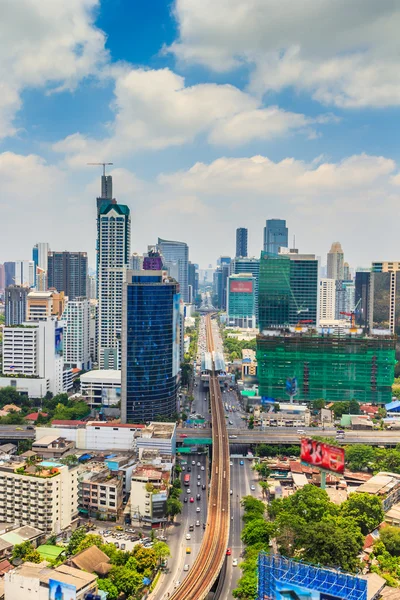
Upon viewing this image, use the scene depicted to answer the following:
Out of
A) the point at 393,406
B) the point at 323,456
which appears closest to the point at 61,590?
the point at 323,456

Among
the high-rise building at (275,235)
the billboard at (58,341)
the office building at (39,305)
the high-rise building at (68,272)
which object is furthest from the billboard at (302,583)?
the high-rise building at (275,235)

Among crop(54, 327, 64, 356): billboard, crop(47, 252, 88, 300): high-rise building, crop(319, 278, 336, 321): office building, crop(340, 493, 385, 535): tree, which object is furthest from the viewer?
crop(319, 278, 336, 321): office building

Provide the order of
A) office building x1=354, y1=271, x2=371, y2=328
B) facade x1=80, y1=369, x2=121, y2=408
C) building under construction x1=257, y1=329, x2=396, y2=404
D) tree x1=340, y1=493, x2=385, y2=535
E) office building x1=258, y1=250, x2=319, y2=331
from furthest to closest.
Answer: office building x1=354, y1=271, x2=371, y2=328
office building x1=258, y1=250, x2=319, y2=331
building under construction x1=257, y1=329, x2=396, y2=404
facade x1=80, y1=369, x2=121, y2=408
tree x1=340, y1=493, x2=385, y2=535

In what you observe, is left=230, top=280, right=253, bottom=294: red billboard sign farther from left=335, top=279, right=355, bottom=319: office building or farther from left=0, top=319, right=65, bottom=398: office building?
left=0, top=319, right=65, bottom=398: office building

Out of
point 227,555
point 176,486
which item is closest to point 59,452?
point 176,486

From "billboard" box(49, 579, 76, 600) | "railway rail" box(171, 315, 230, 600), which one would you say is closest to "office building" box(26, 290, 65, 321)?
"railway rail" box(171, 315, 230, 600)

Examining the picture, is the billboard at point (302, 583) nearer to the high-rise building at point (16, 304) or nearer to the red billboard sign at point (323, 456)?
the red billboard sign at point (323, 456)
